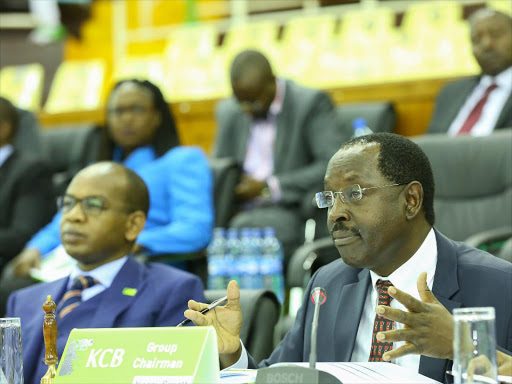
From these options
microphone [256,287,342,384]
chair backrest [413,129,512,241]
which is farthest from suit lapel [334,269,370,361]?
chair backrest [413,129,512,241]

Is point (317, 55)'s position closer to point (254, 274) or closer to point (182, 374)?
point (254, 274)

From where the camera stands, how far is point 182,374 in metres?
1.39

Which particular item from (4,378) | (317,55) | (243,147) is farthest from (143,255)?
(317,55)

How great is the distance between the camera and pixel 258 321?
7.95 ft

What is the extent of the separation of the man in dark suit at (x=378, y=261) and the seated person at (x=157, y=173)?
4.49 ft

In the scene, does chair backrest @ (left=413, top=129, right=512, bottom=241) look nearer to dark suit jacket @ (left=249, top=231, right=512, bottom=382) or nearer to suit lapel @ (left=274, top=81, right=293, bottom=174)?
→ suit lapel @ (left=274, top=81, right=293, bottom=174)

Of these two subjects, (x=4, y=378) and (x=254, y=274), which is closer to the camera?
(x=4, y=378)

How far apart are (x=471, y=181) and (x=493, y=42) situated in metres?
1.08

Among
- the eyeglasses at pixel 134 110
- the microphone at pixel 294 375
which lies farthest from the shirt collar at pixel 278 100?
the microphone at pixel 294 375

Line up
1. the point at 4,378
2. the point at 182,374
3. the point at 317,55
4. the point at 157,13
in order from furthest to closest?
the point at 157,13, the point at 317,55, the point at 4,378, the point at 182,374

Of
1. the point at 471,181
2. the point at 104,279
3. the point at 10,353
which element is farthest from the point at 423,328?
the point at 471,181

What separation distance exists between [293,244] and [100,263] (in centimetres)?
145

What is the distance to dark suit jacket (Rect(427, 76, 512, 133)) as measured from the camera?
13.7 ft

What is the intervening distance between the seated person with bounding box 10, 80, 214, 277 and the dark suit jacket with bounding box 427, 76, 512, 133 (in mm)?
1231
